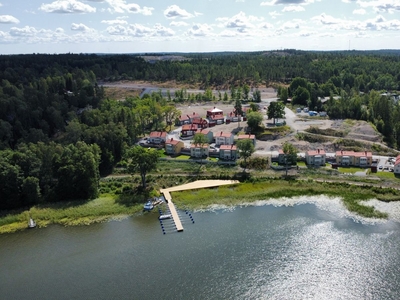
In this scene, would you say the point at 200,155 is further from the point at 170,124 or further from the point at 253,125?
the point at 170,124

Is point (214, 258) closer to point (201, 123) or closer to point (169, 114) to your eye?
point (201, 123)

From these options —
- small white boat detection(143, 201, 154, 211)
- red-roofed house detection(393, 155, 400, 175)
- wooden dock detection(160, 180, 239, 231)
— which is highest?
red-roofed house detection(393, 155, 400, 175)

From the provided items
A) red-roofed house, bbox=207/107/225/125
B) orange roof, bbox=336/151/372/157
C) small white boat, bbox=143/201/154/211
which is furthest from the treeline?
small white boat, bbox=143/201/154/211

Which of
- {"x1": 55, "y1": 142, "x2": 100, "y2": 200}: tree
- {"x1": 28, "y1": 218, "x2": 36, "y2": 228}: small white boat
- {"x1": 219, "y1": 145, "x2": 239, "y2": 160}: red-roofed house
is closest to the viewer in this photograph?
{"x1": 28, "y1": 218, "x2": 36, "y2": 228}: small white boat

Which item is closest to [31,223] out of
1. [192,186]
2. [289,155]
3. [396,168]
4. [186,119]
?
[192,186]

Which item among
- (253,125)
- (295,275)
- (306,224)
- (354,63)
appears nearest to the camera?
(295,275)

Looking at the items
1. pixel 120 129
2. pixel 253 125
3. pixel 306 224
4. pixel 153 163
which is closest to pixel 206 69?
pixel 253 125

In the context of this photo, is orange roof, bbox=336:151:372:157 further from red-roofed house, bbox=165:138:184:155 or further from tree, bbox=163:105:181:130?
tree, bbox=163:105:181:130
